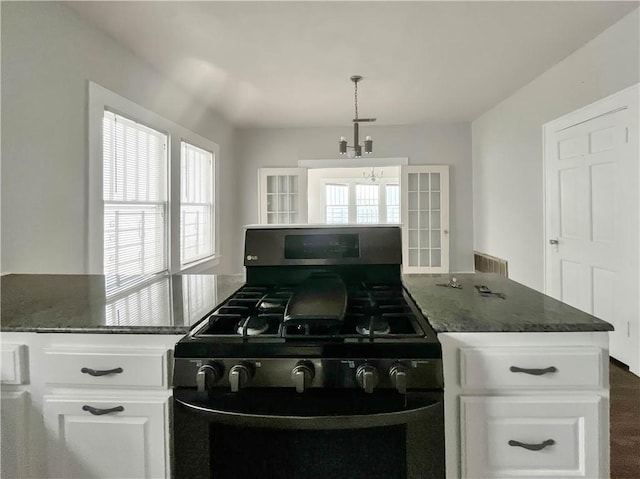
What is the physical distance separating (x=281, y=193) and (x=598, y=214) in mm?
4220

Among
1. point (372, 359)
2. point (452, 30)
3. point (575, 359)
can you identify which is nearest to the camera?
point (372, 359)

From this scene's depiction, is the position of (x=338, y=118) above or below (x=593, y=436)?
above

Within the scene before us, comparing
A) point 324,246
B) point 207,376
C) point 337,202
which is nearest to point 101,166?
point 324,246

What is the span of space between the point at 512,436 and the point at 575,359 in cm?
27

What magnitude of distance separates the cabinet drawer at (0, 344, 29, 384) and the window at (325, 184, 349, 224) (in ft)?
22.1

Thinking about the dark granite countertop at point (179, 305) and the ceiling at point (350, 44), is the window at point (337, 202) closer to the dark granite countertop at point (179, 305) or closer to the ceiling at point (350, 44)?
the ceiling at point (350, 44)

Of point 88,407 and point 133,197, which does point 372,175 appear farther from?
point 88,407

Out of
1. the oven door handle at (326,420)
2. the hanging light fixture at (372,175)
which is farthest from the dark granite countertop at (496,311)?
the hanging light fixture at (372,175)

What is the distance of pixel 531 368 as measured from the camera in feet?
3.58

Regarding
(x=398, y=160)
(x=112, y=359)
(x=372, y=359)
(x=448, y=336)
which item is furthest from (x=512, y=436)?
(x=398, y=160)

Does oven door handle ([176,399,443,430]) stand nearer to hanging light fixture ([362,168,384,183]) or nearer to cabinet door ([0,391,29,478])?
cabinet door ([0,391,29,478])

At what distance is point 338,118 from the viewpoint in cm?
563

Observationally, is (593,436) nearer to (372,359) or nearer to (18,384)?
(372,359)

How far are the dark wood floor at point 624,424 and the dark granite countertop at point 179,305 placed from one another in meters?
1.06
